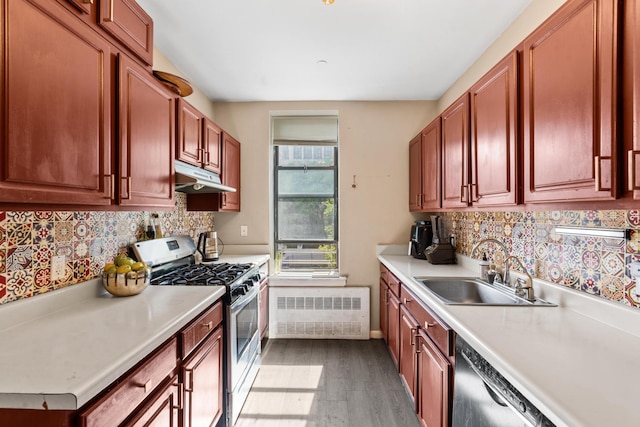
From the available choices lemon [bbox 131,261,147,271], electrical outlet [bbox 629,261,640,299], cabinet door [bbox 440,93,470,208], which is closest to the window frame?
cabinet door [bbox 440,93,470,208]

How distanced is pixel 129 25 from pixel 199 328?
1527 millimetres

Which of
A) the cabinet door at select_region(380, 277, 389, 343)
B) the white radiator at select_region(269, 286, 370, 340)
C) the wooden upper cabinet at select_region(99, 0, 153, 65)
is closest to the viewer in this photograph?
the wooden upper cabinet at select_region(99, 0, 153, 65)

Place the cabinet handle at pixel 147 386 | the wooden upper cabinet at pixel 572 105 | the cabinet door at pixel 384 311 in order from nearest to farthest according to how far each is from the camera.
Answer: the wooden upper cabinet at pixel 572 105 < the cabinet handle at pixel 147 386 < the cabinet door at pixel 384 311

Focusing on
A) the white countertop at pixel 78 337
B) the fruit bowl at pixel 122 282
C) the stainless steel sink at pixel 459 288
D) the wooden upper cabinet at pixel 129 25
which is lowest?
the stainless steel sink at pixel 459 288

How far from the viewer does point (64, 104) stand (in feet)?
3.64

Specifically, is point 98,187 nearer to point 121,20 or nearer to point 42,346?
point 42,346

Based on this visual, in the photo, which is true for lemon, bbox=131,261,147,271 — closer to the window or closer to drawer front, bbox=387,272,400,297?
drawer front, bbox=387,272,400,297

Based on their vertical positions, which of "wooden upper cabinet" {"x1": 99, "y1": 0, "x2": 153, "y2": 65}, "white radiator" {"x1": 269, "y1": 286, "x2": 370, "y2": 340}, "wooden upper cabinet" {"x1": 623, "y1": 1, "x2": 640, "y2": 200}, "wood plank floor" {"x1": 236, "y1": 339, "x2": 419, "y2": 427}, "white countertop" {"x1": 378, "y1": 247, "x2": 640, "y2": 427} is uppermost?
"wooden upper cabinet" {"x1": 99, "y1": 0, "x2": 153, "y2": 65}

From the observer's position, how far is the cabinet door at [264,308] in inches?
119

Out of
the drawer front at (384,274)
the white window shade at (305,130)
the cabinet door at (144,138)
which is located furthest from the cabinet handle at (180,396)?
the white window shade at (305,130)

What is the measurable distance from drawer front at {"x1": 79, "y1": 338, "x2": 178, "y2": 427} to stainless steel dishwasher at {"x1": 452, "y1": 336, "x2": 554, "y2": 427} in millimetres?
1209

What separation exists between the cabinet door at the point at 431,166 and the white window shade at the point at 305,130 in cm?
111

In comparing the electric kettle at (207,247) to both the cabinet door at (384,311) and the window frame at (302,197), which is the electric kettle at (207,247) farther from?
the cabinet door at (384,311)

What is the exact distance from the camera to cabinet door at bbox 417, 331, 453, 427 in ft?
4.82
